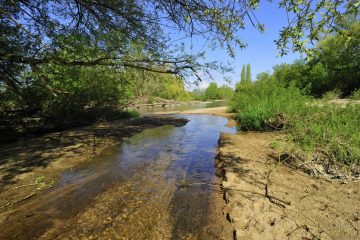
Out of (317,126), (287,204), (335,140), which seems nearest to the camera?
(287,204)

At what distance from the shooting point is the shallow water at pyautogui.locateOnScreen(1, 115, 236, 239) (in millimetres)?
4176

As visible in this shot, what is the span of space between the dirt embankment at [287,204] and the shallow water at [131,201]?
0.51 m

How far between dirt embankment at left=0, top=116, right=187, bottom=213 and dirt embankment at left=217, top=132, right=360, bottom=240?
13.7 feet

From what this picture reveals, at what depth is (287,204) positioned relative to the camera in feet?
14.6

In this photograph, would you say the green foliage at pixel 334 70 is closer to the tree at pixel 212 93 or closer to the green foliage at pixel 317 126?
the green foliage at pixel 317 126

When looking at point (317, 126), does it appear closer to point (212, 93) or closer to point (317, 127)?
point (317, 127)

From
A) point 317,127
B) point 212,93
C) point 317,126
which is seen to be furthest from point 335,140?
point 212,93

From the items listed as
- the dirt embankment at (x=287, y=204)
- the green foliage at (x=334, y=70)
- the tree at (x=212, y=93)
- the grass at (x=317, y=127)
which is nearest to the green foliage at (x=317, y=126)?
the grass at (x=317, y=127)

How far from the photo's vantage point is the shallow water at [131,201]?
4.18m

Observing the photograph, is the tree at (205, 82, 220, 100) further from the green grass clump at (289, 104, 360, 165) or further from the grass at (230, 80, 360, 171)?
the green grass clump at (289, 104, 360, 165)

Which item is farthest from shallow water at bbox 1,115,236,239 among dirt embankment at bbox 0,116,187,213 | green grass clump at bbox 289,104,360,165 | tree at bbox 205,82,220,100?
tree at bbox 205,82,220,100

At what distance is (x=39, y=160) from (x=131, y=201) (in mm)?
4036

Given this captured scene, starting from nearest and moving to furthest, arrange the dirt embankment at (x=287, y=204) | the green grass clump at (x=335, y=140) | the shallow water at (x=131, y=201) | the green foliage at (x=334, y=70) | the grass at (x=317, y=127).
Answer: the dirt embankment at (x=287, y=204) → the shallow water at (x=131, y=201) → the green grass clump at (x=335, y=140) → the grass at (x=317, y=127) → the green foliage at (x=334, y=70)

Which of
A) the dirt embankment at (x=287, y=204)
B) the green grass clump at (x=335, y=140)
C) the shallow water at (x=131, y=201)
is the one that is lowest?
the shallow water at (x=131, y=201)
